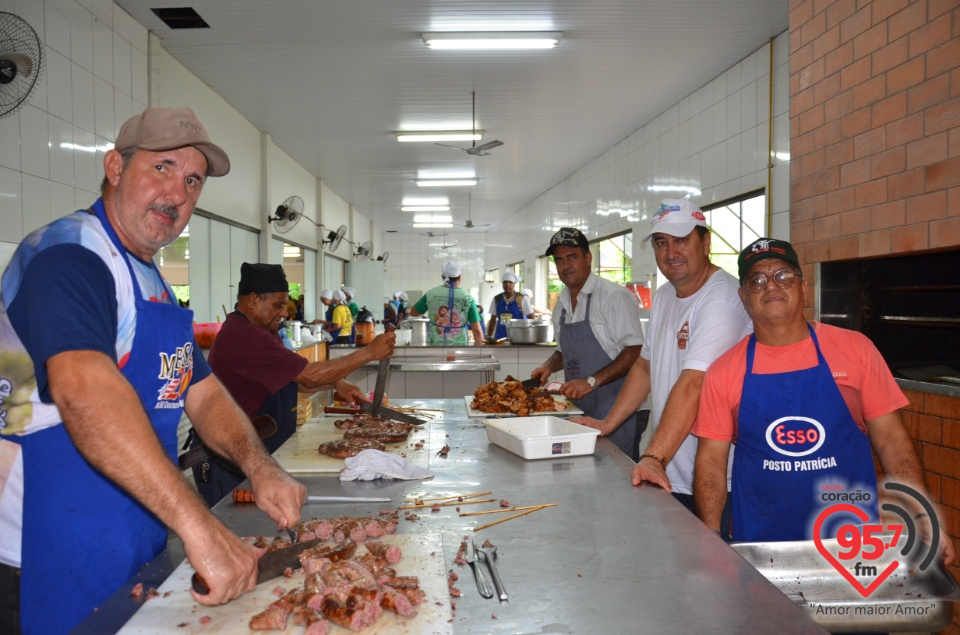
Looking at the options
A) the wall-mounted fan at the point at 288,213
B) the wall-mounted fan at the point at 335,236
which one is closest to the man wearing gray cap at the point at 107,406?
the wall-mounted fan at the point at 288,213

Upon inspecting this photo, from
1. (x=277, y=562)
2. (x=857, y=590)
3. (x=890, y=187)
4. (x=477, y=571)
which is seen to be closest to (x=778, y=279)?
(x=857, y=590)

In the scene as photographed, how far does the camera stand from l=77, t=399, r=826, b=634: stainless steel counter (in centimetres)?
130

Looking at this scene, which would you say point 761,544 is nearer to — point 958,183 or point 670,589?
point 670,589

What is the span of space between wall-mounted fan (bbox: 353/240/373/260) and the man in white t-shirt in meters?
15.1

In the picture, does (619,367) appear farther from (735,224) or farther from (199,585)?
(735,224)

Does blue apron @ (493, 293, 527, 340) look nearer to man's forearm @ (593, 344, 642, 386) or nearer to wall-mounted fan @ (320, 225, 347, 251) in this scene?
wall-mounted fan @ (320, 225, 347, 251)

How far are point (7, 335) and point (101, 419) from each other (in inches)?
15.4

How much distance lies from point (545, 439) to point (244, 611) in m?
1.45

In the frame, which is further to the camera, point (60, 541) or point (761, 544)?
point (761, 544)

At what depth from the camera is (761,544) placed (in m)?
1.67

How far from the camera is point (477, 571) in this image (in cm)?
152

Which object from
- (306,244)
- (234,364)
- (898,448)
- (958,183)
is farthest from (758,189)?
(306,244)

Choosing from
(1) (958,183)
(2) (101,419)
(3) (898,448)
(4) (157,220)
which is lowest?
(3) (898,448)

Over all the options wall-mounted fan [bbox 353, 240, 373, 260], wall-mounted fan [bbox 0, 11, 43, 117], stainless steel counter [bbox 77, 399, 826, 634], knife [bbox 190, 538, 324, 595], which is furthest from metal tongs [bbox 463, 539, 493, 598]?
wall-mounted fan [bbox 353, 240, 373, 260]
